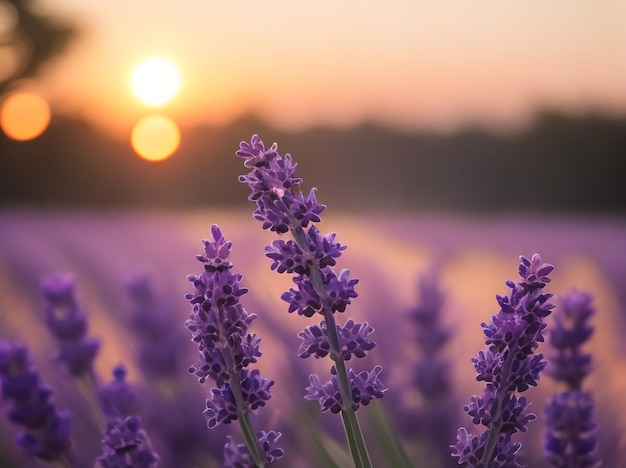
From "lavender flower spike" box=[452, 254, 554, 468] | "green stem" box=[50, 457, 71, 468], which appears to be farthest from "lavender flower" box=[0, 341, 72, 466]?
"lavender flower spike" box=[452, 254, 554, 468]

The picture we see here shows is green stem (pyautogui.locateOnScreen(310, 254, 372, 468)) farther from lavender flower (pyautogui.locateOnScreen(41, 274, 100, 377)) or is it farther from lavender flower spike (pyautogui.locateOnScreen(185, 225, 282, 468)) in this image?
lavender flower (pyautogui.locateOnScreen(41, 274, 100, 377))

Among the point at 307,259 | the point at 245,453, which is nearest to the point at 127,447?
the point at 245,453

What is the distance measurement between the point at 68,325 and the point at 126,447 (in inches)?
22.3

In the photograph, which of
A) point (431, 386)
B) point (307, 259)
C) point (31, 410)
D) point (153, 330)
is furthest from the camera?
point (153, 330)

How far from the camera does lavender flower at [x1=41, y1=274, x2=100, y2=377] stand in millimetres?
1153

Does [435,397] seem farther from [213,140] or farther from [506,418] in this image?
[213,140]

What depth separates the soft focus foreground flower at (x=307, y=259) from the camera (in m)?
0.56

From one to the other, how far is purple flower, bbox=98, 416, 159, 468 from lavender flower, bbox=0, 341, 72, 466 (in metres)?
0.17

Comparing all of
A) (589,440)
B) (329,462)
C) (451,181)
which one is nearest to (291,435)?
(329,462)

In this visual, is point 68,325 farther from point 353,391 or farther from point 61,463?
point 353,391

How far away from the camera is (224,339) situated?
568 millimetres

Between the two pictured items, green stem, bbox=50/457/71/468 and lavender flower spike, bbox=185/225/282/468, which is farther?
green stem, bbox=50/457/71/468

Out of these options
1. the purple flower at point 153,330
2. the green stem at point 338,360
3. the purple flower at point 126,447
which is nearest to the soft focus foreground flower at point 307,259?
the green stem at point 338,360

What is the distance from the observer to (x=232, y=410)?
1.92 feet
